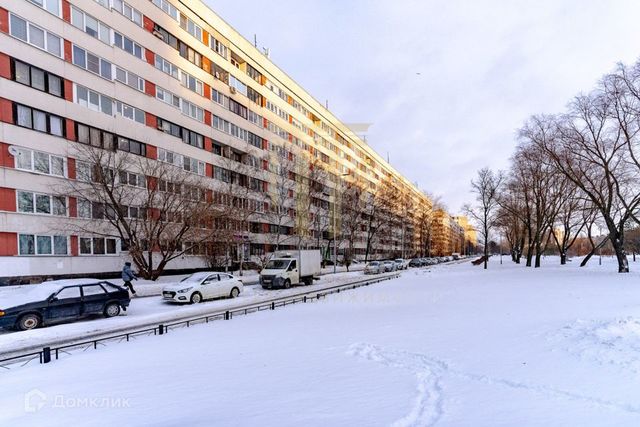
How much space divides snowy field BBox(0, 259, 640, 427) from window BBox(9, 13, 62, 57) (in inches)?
926

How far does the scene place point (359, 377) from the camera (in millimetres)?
6090

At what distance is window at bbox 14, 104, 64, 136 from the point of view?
74.8 ft

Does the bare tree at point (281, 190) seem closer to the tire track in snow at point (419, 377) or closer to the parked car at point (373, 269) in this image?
the parked car at point (373, 269)

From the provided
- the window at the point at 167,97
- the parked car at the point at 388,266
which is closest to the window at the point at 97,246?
the window at the point at 167,97

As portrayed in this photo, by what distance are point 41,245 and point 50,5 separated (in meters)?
15.8

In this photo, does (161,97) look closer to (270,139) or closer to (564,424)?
(270,139)

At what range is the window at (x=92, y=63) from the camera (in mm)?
26094

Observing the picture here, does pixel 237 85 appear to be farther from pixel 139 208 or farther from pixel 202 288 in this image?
pixel 202 288

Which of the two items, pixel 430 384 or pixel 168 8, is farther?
pixel 168 8

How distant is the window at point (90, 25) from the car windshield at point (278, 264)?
69.1 ft

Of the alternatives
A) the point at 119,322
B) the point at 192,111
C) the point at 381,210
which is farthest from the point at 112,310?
the point at 381,210

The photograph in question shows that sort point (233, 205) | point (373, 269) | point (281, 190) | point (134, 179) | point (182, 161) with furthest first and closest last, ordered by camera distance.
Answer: point (281, 190) → point (373, 269) → point (182, 161) → point (233, 205) → point (134, 179)

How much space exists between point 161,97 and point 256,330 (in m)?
29.2

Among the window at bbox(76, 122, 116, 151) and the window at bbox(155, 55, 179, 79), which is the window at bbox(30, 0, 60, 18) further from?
the window at bbox(155, 55, 179, 79)
